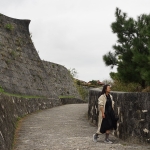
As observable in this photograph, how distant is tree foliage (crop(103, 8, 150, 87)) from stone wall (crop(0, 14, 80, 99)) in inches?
191

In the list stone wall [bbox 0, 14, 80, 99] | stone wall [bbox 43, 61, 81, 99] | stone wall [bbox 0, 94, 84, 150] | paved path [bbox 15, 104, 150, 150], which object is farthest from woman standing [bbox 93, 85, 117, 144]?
stone wall [bbox 43, 61, 81, 99]

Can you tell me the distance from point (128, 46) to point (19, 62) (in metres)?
6.55

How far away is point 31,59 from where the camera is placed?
20.7m

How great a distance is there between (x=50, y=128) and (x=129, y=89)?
7.42 m

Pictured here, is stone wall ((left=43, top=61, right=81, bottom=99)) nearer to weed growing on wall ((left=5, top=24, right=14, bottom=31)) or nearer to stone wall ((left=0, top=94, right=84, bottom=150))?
stone wall ((left=0, top=94, right=84, bottom=150))

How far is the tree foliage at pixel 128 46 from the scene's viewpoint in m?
15.9

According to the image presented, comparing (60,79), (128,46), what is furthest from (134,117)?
(60,79)

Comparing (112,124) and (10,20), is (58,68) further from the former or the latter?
(112,124)

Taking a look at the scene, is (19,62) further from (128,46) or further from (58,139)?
(58,139)

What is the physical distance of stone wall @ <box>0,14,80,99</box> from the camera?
17078mm

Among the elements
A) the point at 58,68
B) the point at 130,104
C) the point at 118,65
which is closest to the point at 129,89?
the point at 118,65

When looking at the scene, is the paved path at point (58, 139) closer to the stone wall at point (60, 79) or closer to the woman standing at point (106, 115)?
the woman standing at point (106, 115)

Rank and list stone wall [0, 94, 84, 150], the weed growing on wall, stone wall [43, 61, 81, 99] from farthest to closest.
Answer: stone wall [43, 61, 81, 99] → the weed growing on wall → stone wall [0, 94, 84, 150]

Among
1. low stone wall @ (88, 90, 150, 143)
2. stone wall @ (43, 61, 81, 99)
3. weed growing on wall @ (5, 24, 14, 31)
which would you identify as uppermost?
weed growing on wall @ (5, 24, 14, 31)
